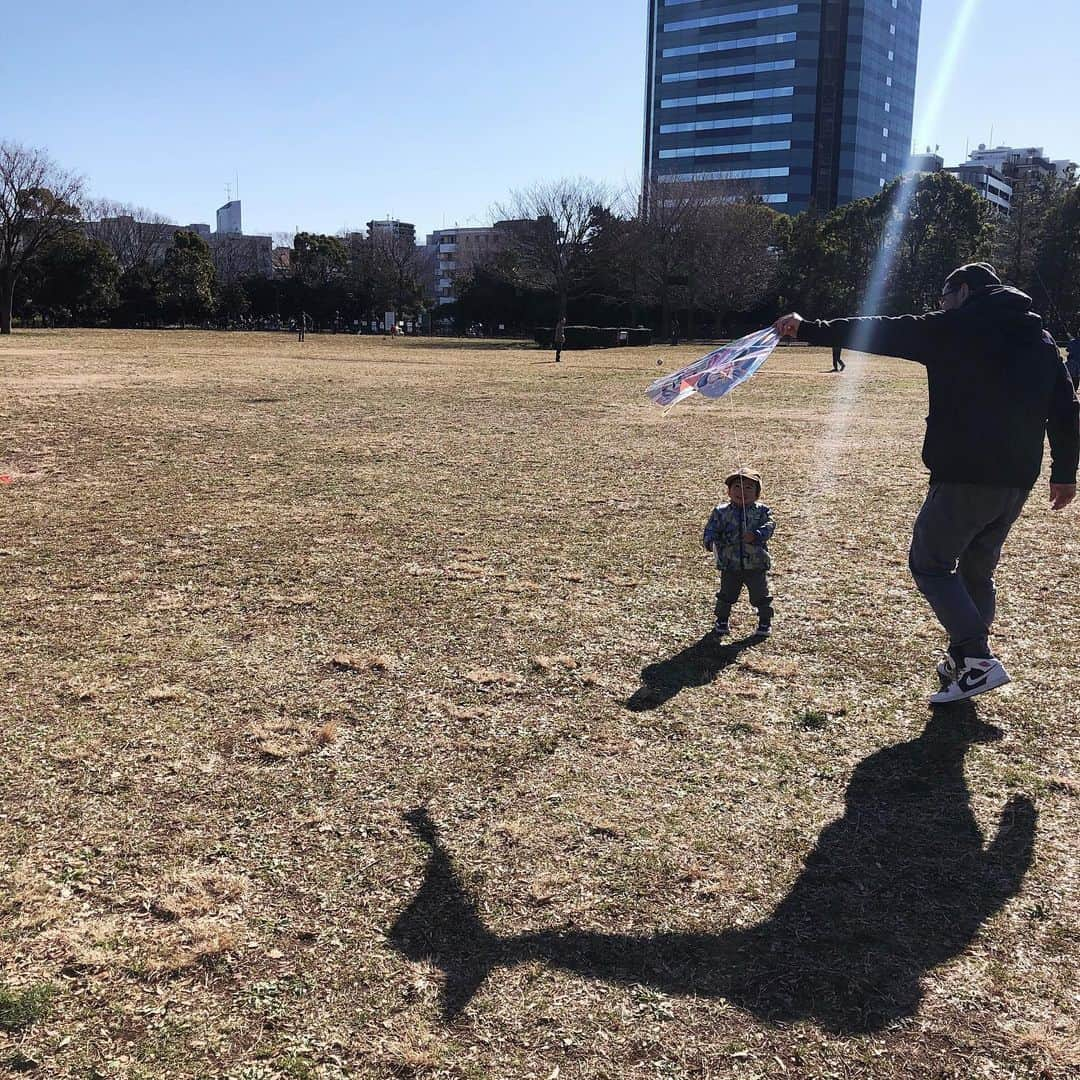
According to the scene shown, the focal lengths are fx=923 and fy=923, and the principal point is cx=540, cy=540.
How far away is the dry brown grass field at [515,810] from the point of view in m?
2.25

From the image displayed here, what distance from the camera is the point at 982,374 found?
141 inches

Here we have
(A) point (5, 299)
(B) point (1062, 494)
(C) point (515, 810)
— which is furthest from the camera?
(A) point (5, 299)

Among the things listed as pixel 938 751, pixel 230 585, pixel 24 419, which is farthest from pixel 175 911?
pixel 24 419

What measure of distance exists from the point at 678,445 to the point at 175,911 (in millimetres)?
10510

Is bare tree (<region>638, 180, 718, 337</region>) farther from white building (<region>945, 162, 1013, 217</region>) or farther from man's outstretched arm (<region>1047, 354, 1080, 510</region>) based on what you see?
white building (<region>945, 162, 1013, 217</region>)

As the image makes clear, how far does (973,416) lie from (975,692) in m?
1.19

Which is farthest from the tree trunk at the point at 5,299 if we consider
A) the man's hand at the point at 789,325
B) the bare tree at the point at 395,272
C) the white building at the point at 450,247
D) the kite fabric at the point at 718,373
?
the white building at the point at 450,247

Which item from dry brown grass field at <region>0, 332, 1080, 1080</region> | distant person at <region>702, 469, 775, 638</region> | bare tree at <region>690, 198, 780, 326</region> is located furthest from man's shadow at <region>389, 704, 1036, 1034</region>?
bare tree at <region>690, 198, 780, 326</region>

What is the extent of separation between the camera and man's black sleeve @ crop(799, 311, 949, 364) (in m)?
3.60

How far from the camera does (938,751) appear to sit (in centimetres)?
370

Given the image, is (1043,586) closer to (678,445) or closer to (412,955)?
(412,955)

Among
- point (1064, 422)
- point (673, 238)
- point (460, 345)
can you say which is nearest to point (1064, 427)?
point (1064, 422)

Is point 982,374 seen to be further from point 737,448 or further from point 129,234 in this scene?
point 129,234

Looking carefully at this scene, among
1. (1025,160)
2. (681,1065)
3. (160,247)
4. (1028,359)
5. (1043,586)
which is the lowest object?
(681,1065)
